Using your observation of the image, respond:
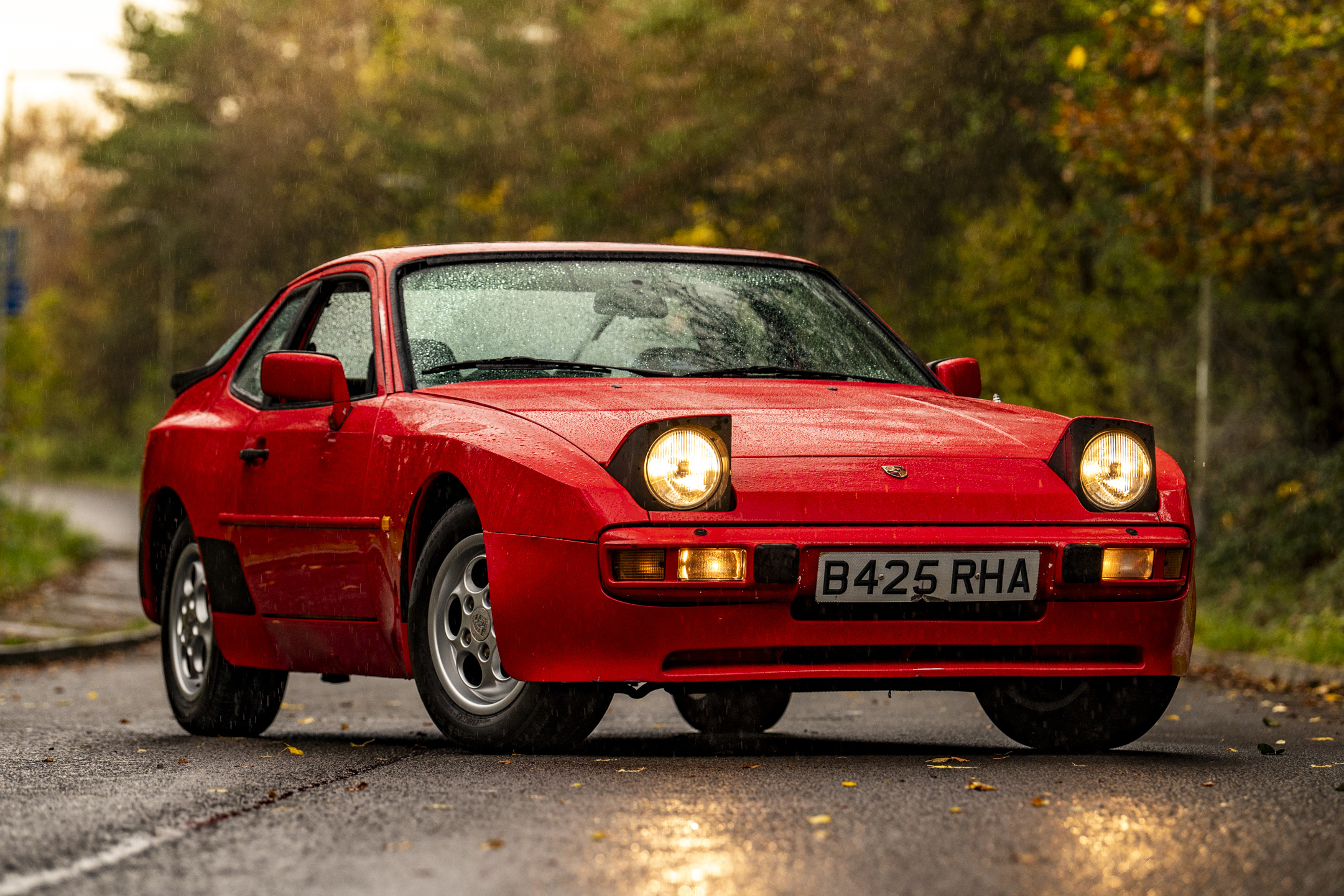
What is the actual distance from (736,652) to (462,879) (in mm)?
1720

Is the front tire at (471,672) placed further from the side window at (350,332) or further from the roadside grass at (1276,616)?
the roadside grass at (1276,616)

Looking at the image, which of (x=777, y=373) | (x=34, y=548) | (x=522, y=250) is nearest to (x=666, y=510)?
(x=777, y=373)

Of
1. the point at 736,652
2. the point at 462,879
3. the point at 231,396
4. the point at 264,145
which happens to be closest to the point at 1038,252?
the point at 231,396

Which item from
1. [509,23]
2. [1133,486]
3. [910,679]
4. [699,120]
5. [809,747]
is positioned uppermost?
[509,23]

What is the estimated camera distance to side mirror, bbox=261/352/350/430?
6820 millimetres

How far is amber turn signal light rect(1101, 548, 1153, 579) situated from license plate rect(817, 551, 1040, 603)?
223 millimetres

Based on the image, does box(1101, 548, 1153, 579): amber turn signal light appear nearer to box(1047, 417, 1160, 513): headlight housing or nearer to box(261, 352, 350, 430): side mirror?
box(1047, 417, 1160, 513): headlight housing

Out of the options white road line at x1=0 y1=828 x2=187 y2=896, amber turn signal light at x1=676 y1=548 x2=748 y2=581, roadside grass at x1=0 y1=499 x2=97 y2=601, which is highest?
amber turn signal light at x1=676 y1=548 x2=748 y2=581

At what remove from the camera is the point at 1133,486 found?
6094mm

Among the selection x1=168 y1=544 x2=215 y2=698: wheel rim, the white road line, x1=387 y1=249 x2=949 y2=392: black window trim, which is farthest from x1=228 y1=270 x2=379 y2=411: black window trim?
the white road line

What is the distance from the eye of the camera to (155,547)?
28.1ft

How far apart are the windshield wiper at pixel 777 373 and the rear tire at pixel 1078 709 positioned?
3.70 feet

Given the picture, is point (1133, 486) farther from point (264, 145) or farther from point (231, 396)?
point (264, 145)

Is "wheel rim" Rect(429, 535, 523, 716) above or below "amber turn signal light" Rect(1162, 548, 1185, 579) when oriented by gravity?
below
